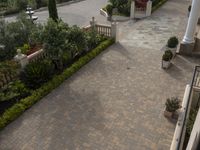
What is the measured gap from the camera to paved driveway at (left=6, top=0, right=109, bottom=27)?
901 inches

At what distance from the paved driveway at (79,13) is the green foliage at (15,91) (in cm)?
1192

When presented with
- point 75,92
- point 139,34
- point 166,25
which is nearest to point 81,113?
point 75,92

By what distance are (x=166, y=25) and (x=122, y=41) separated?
5407 millimetres

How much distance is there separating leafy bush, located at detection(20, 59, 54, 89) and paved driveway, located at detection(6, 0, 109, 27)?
10904mm

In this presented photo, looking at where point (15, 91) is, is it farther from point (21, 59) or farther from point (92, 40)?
point (92, 40)

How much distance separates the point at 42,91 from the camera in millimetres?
10883

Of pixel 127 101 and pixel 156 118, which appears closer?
pixel 156 118

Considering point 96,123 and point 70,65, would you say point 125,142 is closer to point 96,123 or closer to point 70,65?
point 96,123

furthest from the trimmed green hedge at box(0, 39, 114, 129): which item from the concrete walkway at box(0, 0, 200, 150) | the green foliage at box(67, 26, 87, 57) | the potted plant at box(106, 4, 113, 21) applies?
the potted plant at box(106, 4, 113, 21)

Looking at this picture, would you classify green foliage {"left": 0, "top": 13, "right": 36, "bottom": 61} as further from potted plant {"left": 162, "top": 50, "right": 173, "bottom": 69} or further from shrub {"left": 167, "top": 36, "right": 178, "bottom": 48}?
shrub {"left": 167, "top": 36, "right": 178, "bottom": 48}

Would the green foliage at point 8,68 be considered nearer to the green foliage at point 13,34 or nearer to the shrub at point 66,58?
the green foliage at point 13,34

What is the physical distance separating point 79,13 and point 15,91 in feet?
53.9

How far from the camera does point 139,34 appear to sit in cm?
1792

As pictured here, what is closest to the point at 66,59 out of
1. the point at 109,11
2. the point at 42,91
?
the point at 42,91
